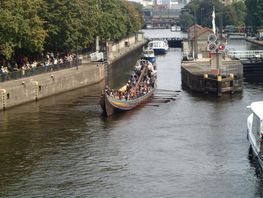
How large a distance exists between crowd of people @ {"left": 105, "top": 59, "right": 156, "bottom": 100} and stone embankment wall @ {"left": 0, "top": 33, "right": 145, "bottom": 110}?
6975 mm

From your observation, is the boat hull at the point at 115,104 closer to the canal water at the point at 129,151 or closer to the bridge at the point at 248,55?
the canal water at the point at 129,151

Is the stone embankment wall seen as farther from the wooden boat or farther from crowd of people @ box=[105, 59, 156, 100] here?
the wooden boat

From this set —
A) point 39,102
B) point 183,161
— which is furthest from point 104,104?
point 183,161

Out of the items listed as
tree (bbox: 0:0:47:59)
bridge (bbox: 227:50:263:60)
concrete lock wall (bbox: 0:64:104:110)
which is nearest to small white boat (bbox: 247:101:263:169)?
concrete lock wall (bbox: 0:64:104:110)

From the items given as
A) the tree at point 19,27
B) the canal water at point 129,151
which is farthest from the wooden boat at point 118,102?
the tree at point 19,27

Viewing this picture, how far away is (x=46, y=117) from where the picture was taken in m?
72.8

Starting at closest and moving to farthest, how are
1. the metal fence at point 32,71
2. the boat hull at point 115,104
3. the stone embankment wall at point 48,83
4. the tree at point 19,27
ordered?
the boat hull at point 115,104 < the stone embankment wall at point 48,83 < the tree at point 19,27 < the metal fence at point 32,71

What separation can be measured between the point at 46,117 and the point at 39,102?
1035 centimetres

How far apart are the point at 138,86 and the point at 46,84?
10.9 metres

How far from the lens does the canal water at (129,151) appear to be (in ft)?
154

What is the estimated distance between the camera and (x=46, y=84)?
8656 cm

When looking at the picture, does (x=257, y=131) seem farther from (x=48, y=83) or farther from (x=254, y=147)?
(x=48, y=83)

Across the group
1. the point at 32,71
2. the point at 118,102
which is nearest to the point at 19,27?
the point at 32,71

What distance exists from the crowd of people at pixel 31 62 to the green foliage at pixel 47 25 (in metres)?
1.28
